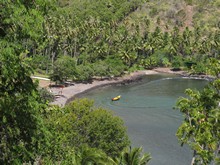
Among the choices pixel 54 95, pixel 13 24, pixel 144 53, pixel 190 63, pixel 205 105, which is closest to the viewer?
pixel 13 24

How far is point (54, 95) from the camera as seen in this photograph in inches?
2830

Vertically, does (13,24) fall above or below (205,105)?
above

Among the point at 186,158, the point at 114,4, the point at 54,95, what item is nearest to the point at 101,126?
the point at 186,158

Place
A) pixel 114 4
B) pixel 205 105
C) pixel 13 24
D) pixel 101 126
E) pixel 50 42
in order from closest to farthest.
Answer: pixel 13 24, pixel 205 105, pixel 101 126, pixel 50 42, pixel 114 4

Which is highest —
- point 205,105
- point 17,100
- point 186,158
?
point 17,100

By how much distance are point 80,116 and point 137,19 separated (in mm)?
123591

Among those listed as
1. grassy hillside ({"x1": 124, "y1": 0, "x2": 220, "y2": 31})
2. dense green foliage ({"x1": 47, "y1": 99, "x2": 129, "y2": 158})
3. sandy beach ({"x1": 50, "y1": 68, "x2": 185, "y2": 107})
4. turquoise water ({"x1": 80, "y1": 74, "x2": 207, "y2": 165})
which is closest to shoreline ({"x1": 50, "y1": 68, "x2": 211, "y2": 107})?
sandy beach ({"x1": 50, "y1": 68, "x2": 185, "y2": 107})

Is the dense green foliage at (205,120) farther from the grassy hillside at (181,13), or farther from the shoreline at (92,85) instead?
the grassy hillside at (181,13)

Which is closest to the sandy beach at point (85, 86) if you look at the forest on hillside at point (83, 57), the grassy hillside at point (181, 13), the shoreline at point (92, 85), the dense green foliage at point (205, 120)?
the shoreline at point (92, 85)

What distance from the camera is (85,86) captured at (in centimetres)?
8788

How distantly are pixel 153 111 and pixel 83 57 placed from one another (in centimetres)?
4705

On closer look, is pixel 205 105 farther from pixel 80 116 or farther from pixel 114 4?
pixel 114 4

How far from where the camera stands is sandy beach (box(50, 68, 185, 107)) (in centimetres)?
7369

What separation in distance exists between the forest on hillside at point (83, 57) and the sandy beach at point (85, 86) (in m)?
2.64
